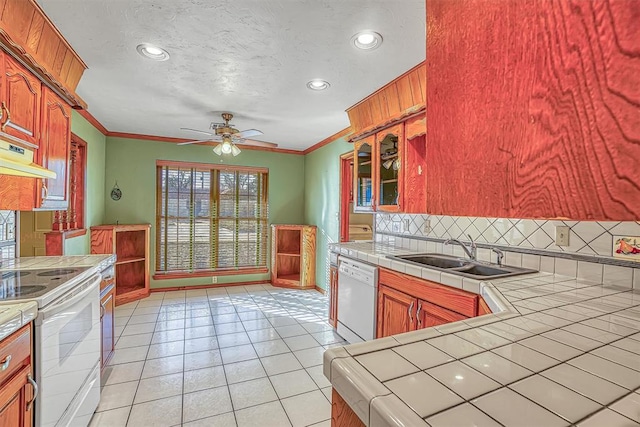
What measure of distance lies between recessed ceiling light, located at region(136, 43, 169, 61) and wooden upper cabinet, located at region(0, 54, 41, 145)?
64 cm

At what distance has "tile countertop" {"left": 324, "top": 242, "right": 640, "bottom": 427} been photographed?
564 millimetres

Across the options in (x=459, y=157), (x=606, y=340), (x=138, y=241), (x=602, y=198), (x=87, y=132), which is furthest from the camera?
(x=138, y=241)

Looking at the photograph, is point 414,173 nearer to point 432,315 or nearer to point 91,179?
point 432,315

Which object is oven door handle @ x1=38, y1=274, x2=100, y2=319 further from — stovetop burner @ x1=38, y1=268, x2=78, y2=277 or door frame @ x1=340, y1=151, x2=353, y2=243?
door frame @ x1=340, y1=151, x2=353, y2=243

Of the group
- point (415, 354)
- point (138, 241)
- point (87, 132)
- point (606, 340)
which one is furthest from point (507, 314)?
point (138, 241)

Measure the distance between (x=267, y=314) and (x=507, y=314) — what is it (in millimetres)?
3096

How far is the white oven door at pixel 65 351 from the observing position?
1307mm

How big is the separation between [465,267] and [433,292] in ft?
1.38

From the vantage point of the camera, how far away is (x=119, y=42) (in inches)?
79.2

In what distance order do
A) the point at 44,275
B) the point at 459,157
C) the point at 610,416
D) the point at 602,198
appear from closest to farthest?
the point at 602,198 < the point at 610,416 < the point at 459,157 < the point at 44,275

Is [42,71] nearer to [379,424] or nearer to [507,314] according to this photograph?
[379,424]

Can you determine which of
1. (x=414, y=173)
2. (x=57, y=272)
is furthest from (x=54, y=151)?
(x=414, y=173)

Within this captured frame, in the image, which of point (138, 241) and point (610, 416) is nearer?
point (610, 416)

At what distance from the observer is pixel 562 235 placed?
1858mm
